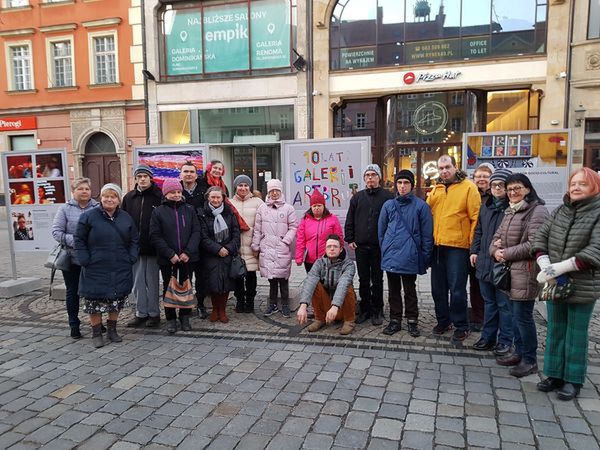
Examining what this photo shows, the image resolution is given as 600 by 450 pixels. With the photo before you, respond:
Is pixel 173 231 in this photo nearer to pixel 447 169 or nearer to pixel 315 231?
pixel 315 231

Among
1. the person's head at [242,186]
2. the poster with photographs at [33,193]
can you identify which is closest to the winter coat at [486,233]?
the person's head at [242,186]

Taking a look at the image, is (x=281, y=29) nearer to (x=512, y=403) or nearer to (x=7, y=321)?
(x=7, y=321)

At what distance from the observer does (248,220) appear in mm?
5785

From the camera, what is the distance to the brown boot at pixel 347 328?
493 centimetres

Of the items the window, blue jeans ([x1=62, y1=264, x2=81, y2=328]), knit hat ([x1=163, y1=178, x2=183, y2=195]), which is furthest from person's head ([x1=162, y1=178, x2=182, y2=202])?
the window

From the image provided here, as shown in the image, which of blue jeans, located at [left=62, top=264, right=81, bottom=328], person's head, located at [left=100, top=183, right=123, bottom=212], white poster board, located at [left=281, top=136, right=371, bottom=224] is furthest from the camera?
white poster board, located at [left=281, top=136, right=371, bottom=224]

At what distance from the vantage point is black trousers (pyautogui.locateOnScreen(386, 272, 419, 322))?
4906mm

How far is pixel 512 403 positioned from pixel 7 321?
5808 millimetres

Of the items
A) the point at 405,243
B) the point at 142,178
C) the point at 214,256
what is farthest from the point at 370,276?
the point at 142,178

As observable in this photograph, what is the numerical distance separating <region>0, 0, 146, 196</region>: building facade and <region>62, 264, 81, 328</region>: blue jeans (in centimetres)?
1283

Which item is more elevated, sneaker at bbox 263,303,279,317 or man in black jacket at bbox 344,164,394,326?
man in black jacket at bbox 344,164,394,326

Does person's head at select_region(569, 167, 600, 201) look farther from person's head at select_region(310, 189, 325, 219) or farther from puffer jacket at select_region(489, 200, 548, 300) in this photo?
person's head at select_region(310, 189, 325, 219)

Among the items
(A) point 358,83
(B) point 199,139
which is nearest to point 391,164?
(A) point 358,83

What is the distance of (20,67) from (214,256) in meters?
17.8
